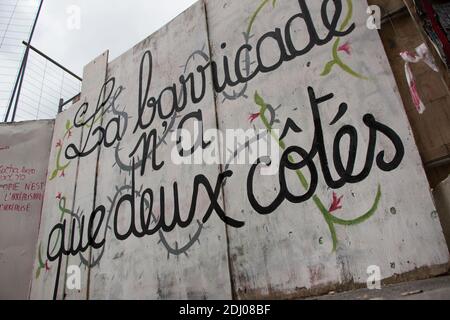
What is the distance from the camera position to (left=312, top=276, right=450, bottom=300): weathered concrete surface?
150 cm

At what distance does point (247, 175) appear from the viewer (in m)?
2.80

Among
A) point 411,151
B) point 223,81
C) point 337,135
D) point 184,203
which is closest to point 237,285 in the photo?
point 184,203

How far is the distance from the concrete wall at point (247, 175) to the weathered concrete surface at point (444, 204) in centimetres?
5

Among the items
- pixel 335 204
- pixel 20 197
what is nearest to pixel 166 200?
pixel 335 204

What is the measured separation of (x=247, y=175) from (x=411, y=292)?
4.83 ft

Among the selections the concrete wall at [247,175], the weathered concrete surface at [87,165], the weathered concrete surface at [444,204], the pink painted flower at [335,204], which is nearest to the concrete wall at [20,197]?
the concrete wall at [247,175]

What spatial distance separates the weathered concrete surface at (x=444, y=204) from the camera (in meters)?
1.92

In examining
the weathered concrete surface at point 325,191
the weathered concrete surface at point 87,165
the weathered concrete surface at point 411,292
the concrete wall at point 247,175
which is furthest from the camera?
the weathered concrete surface at point 87,165

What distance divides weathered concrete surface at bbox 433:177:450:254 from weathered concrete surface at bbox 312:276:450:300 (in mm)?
295

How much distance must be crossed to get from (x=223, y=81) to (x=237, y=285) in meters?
1.88

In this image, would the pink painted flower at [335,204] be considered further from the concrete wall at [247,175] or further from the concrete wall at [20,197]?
the concrete wall at [20,197]

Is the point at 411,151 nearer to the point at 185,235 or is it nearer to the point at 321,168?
the point at 321,168

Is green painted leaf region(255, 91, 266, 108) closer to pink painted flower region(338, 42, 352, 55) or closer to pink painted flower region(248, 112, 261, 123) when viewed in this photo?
pink painted flower region(248, 112, 261, 123)

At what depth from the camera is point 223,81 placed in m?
3.29
